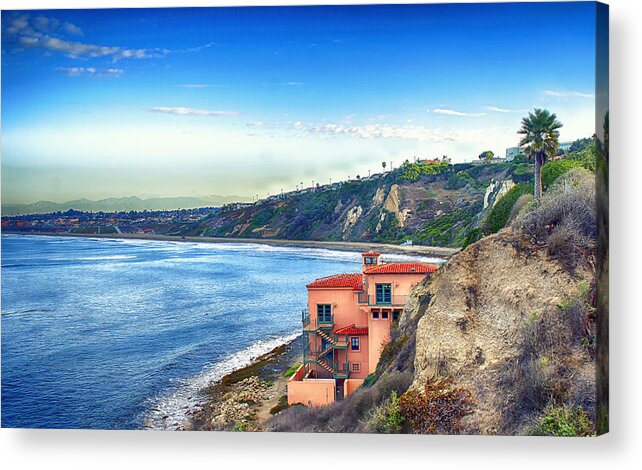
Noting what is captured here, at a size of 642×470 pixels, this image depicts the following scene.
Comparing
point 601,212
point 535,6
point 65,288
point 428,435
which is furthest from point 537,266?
point 65,288

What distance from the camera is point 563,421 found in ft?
28.2

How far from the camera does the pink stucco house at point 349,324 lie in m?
9.88

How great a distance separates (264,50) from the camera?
973 centimetres

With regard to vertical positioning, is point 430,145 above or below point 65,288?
above

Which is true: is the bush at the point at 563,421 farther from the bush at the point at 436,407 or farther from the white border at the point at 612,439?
the bush at the point at 436,407

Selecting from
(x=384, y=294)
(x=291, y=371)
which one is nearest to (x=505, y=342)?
(x=384, y=294)

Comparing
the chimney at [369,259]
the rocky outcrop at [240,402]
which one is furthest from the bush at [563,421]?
the rocky outcrop at [240,402]

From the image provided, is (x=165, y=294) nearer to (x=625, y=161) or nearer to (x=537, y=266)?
(x=537, y=266)

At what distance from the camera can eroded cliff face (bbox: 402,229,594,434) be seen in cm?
867

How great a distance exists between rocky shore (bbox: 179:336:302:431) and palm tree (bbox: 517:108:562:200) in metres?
3.98

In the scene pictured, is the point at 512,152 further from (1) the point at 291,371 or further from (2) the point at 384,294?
(1) the point at 291,371

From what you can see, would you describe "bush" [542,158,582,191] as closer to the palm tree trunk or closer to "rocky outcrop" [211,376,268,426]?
the palm tree trunk

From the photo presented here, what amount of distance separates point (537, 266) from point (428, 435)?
8.08 feet

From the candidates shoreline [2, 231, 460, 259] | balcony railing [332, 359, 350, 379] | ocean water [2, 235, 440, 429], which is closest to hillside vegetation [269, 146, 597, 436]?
balcony railing [332, 359, 350, 379]
